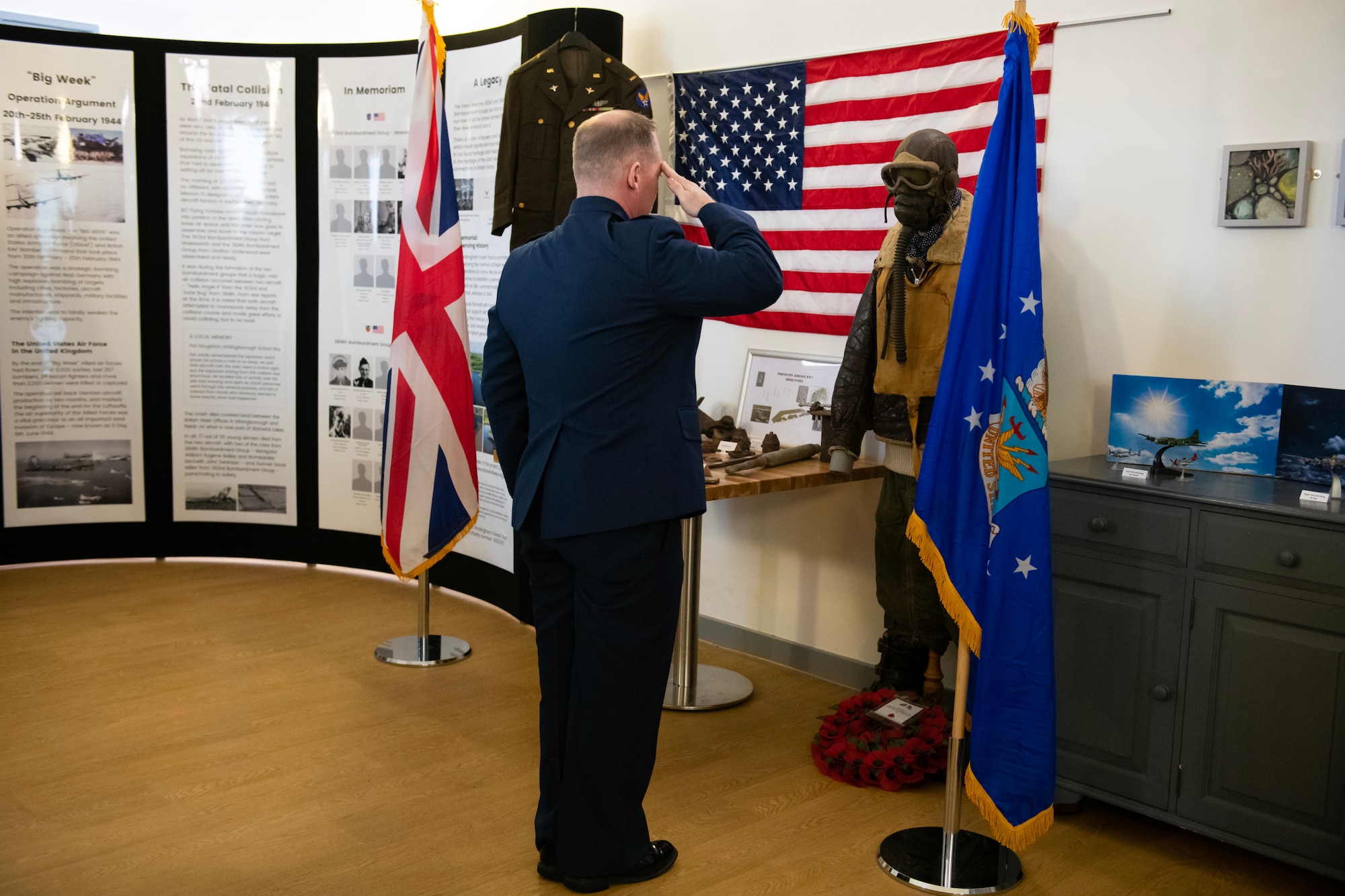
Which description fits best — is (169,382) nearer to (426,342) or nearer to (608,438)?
(426,342)

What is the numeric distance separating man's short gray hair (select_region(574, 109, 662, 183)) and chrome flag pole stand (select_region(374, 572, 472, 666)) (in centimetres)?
242

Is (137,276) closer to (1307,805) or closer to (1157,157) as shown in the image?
(1157,157)

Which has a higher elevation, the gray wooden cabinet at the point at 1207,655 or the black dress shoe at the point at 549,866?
the gray wooden cabinet at the point at 1207,655

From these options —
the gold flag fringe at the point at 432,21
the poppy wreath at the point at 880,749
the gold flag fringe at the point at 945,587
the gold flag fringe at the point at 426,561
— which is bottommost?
the poppy wreath at the point at 880,749

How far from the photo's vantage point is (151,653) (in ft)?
14.8

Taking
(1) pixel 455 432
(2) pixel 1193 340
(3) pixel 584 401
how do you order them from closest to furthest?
(3) pixel 584 401 < (2) pixel 1193 340 < (1) pixel 455 432

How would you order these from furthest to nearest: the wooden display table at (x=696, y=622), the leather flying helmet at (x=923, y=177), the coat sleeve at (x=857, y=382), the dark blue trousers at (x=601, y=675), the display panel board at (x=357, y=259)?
1. the display panel board at (x=357, y=259)
2. the wooden display table at (x=696, y=622)
3. the coat sleeve at (x=857, y=382)
4. the leather flying helmet at (x=923, y=177)
5. the dark blue trousers at (x=601, y=675)

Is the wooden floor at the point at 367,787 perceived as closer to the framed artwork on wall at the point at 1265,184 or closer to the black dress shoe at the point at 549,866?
the black dress shoe at the point at 549,866

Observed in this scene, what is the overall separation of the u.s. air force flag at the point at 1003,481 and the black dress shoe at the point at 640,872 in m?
0.83

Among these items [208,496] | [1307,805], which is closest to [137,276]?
[208,496]

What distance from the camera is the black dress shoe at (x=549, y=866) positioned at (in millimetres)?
2807

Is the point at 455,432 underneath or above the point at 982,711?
above

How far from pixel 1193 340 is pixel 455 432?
8.61 ft

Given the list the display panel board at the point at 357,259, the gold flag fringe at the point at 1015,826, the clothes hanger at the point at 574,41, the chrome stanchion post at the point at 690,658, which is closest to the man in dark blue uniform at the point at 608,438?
the gold flag fringe at the point at 1015,826
